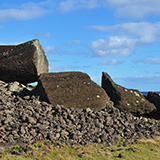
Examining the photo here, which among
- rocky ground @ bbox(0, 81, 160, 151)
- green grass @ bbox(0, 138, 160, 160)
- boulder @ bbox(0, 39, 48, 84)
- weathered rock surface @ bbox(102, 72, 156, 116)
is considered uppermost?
boulder @ bbox(0, 39, 48, 84)

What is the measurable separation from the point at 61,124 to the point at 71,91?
338 cm

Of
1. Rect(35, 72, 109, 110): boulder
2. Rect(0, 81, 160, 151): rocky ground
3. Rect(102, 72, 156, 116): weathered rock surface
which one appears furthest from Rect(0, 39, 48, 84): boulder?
Rect(102, 72, 156, 116): weathered rock surface

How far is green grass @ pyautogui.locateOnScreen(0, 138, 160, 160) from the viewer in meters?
9.92

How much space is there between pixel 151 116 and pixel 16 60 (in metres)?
11.3

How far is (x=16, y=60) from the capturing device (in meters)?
19.2

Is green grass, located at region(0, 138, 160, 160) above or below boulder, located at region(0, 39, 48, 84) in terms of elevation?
below

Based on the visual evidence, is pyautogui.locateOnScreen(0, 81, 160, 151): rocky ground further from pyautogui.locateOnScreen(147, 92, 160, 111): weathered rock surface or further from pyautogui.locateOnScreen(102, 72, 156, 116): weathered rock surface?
pyautogui.locateOnScreen(147, 92, 160, 111): weathered rock surface

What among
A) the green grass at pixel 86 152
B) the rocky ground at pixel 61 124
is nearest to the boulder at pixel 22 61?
the rocky ground at pixel 61 124

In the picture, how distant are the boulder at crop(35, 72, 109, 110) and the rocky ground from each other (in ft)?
1.84

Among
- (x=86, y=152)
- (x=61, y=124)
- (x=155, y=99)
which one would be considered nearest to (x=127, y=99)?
(x=155, y=99)

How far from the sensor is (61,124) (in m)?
13.0

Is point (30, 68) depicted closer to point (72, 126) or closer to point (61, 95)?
point (61, 95)

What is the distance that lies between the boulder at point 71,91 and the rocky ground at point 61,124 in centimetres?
56

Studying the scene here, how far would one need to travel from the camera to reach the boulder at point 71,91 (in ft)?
50.8
